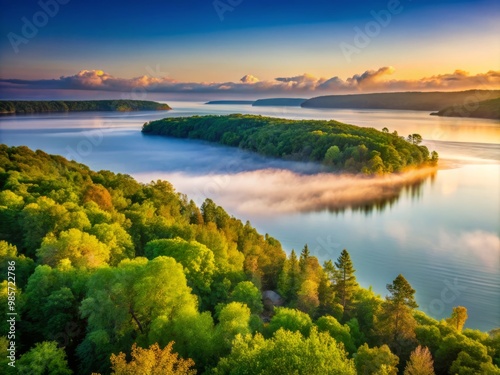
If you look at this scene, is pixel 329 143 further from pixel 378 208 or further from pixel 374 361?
pixel 374 361

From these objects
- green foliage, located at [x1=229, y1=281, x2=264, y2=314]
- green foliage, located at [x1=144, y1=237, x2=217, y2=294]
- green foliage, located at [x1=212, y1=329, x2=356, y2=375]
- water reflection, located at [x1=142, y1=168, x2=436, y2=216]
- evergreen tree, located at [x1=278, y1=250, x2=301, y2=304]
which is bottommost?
water reflection, located at [x1=142, y1=168, x2=436, y2=216]

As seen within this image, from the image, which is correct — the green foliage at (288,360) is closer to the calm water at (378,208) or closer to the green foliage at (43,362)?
the green foliage at (43,362)

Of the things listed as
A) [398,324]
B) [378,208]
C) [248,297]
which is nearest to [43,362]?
[248,297]

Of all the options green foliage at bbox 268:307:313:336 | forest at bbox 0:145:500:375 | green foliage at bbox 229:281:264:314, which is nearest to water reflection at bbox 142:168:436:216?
forest at bbox 0:145:500:375

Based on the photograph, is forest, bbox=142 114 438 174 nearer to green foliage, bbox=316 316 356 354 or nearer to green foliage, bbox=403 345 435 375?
green foliage, bbox=316 316 356 354

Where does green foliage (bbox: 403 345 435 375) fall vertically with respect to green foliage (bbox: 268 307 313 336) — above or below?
below
